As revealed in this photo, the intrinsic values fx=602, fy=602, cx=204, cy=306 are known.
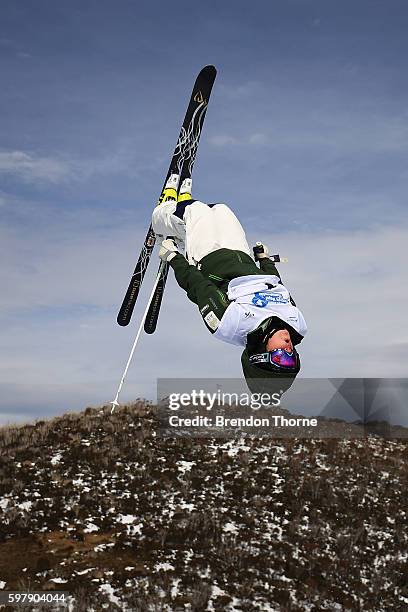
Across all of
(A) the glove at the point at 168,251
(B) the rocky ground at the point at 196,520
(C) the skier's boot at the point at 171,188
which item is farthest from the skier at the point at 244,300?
(B) the rocky ground at the point at 196,520

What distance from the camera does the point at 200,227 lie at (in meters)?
7.28

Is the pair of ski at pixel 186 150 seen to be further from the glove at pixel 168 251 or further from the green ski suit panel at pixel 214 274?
the green ski suit panel at pixel 214 274

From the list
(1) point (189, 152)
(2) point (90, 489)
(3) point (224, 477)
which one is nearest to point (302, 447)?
(3) point (224, 477)

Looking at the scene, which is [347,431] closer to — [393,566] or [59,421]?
[393,566]

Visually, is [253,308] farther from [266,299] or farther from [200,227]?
[200,227]

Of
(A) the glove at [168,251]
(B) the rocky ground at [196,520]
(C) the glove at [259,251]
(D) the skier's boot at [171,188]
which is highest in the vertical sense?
(D) the skier's boot at [171,188]

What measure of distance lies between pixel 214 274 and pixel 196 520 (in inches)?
379

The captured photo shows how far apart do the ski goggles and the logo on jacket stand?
50cm

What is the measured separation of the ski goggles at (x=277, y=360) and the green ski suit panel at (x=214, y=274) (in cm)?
57

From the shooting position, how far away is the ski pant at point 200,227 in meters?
7.01

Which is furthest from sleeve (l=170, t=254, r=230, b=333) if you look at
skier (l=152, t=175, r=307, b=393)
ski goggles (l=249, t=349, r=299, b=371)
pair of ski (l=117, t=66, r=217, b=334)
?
pair of ski (l=117, t=66, r=217, b=334)

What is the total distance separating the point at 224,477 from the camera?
16844 millimetres

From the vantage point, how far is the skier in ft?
17.8

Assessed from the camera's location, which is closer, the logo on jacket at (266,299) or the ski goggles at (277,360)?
the ski goggles at (277,360)
